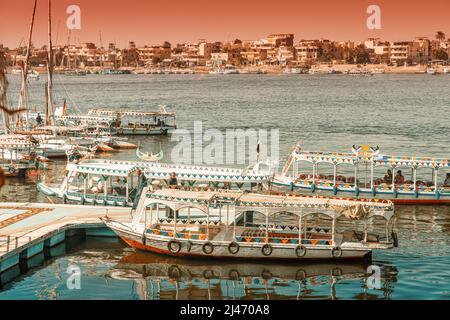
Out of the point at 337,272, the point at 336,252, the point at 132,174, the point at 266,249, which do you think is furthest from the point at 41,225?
the point at 337,272

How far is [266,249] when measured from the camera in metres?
28.1

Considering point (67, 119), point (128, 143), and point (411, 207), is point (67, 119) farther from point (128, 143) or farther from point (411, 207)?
point (411, 207)

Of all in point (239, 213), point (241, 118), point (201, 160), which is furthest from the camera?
point (241, 118)

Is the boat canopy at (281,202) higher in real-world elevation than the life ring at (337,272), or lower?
higher

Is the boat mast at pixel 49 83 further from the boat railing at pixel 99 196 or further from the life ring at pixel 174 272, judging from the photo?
the life ring at pixel 174 272

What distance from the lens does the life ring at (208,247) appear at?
2834cm

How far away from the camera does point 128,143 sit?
212ft

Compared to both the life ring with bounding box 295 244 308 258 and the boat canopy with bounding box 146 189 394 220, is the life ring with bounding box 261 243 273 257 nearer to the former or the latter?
the life ring with bounding box 295 244 308 258

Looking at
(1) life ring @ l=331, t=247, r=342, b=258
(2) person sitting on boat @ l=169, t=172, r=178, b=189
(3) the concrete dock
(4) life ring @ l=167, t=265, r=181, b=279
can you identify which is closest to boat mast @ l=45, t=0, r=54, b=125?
(2) person sitting on boat @ l=169, t=172, r=178, b=189

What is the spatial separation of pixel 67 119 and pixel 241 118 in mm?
31504

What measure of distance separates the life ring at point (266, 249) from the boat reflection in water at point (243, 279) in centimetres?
39

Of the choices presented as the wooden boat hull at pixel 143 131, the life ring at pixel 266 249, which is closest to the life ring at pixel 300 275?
the life ring at pixel 266 249

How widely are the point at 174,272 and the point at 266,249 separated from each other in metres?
3.24
